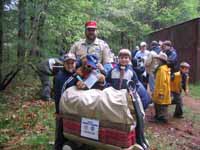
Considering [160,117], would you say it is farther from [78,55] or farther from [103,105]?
[103,105]

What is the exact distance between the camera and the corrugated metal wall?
49.9ft

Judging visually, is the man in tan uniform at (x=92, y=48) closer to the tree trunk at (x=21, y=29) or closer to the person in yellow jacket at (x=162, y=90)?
the person in yellow jacket at (x=162, y=90)

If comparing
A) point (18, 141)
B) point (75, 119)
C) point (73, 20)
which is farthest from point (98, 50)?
point (73, 20)

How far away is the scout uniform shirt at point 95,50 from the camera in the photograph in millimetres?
5551

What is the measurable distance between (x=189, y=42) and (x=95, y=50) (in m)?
11.4

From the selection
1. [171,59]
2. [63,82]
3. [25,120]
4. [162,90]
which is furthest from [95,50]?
[171,59]

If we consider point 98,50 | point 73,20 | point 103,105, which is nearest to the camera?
point 103,105

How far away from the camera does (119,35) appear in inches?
1177

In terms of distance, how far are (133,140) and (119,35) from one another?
2589 centimetres

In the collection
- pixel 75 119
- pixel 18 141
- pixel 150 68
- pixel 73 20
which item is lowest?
pixel 18 141

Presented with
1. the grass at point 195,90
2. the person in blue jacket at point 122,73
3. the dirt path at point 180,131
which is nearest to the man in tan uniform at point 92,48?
the person in blue jacket at point 122,73

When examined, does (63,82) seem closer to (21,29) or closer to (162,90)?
(162,90)

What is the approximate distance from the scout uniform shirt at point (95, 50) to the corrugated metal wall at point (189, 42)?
1030 centimetres

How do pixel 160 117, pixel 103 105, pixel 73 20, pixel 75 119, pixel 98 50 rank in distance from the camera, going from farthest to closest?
pixel 73 20
pixel 160 117
pixel 98 50
pixel 75 119
pixel 103 105
